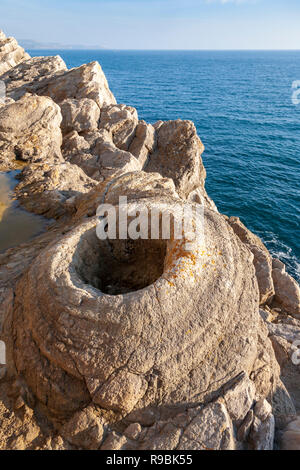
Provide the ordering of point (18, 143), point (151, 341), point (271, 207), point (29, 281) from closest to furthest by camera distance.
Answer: point (151, 341), point (29, 281), point (18, 143), point (271, 207)

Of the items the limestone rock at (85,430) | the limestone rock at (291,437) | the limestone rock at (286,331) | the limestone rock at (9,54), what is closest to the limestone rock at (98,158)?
the limestone rock at (286,331)

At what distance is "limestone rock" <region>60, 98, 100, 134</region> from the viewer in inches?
856

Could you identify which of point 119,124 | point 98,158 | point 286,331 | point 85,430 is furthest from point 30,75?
point 85,430

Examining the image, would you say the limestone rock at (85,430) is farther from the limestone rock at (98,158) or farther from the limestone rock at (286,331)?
the limestone rock at (98,158)

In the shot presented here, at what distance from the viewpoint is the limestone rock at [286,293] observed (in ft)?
50.5

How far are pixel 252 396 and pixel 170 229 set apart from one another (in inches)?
192

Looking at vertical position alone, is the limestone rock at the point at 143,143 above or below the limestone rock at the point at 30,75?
below

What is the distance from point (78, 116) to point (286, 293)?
19.6 meters

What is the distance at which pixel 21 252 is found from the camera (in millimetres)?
10398

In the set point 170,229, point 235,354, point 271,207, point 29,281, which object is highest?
point 170,229

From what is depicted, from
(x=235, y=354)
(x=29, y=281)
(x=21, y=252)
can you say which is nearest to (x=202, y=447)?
(x=235, y=354)

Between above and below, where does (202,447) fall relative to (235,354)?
below

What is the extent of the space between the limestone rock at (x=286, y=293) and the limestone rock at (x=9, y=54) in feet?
126

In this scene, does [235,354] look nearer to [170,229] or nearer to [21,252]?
[170,229]
